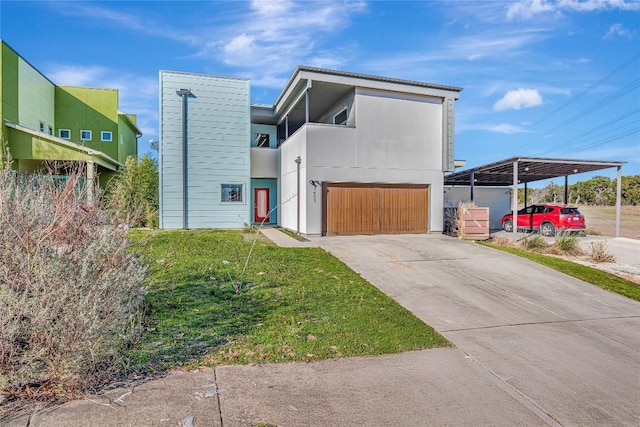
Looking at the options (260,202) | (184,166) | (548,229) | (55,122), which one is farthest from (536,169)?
(55,122)

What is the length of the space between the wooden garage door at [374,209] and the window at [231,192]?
16.0 ft

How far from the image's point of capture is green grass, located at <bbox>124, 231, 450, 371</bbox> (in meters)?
3.83

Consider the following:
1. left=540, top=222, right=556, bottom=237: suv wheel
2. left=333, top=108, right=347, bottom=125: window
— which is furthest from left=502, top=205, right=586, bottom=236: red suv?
left=333, top=108, right=347, bottom=125: window

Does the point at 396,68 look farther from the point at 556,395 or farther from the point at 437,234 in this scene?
the point at 556,395

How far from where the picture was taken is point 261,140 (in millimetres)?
19359

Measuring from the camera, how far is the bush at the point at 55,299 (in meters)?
2.90

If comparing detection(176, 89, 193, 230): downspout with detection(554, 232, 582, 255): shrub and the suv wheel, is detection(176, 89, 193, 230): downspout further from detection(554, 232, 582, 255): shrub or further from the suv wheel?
the suv wheel

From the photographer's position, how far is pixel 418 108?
44.8ft

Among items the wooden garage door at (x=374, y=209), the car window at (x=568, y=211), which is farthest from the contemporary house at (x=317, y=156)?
the car window at (x=568, y=211)

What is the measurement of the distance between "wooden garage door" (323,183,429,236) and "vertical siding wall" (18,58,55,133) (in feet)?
48.9

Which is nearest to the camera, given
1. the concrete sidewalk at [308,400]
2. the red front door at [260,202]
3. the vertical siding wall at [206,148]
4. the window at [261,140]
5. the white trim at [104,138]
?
the concrete sidewalk at [308,400]

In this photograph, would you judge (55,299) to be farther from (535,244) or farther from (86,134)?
(86,134)

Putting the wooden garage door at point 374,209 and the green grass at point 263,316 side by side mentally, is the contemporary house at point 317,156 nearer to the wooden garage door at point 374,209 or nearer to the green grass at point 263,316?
the wooden garage door at point 374,209

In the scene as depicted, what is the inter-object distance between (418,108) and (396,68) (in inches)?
70.9
